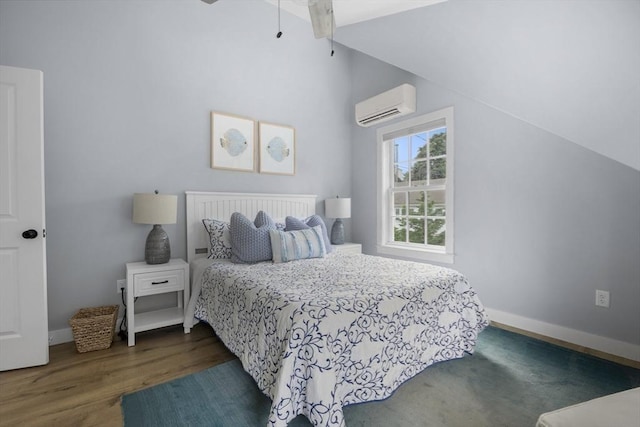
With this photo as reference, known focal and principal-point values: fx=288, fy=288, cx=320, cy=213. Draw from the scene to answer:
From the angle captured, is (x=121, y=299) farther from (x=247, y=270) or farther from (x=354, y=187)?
(x=354, y=187)

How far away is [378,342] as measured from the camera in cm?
151

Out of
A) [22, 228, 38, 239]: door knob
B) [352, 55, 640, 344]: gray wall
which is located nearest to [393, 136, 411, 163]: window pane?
[352, 55, 640, 344]: gray wall

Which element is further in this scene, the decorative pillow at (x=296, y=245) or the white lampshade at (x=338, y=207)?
the white lampshade at (x=338, y=207)

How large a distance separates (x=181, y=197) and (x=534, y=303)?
3.43m

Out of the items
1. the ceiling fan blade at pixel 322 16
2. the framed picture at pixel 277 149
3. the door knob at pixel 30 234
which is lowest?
the door knob at pixel 30 234

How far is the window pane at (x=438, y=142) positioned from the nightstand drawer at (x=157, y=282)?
9.62 feet

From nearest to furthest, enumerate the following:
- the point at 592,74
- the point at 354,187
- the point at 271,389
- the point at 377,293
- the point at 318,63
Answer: the point at 592,74 < the point at 271,389 < the point at 377,293 < the point at 318,63 < the point at 354,187

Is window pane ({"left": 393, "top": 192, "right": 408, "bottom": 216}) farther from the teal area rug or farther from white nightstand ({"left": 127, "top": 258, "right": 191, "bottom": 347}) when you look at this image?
white nightstand ({"left": 127, "top": 258, "right": 191, "bottom": 347})

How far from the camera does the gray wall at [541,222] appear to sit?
6.84 ft

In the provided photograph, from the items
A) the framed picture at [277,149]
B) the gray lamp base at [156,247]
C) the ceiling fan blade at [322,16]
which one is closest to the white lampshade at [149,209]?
the gray lamp base at [156,247]

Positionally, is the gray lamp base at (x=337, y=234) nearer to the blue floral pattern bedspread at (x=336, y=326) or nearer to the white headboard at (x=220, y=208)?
the white headboard at (x=220, y=208)

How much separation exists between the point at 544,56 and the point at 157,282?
9.76 feet

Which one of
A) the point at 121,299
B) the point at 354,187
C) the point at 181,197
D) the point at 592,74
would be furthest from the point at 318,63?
the point at 121,299

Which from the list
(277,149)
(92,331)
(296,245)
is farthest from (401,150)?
(92,331)
